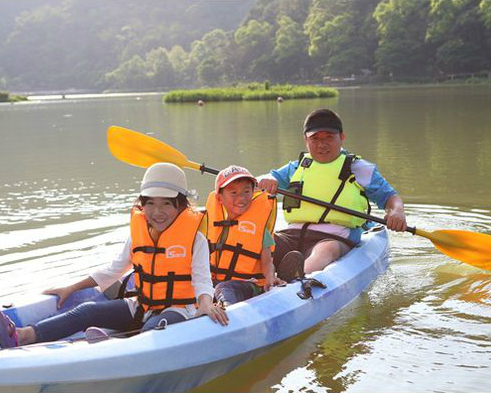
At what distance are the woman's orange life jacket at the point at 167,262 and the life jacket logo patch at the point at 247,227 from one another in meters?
0.57

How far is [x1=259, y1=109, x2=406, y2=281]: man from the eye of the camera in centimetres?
452

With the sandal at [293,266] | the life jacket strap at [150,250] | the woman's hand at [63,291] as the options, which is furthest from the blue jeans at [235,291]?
the woman's hand at [63,291]

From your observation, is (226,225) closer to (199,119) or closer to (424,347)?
(424,347)

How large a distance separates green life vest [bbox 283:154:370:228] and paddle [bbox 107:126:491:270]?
11 centimetres

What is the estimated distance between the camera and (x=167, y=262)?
3217 millimetres

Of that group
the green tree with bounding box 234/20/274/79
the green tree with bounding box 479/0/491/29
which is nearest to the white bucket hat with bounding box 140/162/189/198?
the green tree with bounding box 479/0/491/29

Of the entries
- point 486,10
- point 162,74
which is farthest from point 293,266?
point 162,74

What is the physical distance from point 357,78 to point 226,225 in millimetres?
57270

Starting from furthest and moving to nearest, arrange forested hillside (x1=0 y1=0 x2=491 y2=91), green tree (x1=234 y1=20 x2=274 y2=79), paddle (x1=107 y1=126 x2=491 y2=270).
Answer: green tree (x1=234 y1=20 x2=274 y2=79) < forested hillside (x1=0 y1=0 x2=491 y2=91) < paddle (x1=107 y1=126 x2=491 y2=270)

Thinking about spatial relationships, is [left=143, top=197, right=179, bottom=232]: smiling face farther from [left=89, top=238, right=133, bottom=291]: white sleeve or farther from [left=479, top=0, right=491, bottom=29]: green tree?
[left=479, top=0, right=491, bottom=29]: green tree

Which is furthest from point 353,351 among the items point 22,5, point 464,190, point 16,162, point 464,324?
point 22,5

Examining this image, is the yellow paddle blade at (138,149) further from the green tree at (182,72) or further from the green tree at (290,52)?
the green tree at (182,72)

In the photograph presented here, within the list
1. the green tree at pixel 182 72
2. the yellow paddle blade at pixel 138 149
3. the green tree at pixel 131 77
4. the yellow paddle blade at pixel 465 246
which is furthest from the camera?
the green tree at pixel 131 77

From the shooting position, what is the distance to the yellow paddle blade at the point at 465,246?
486 cm
